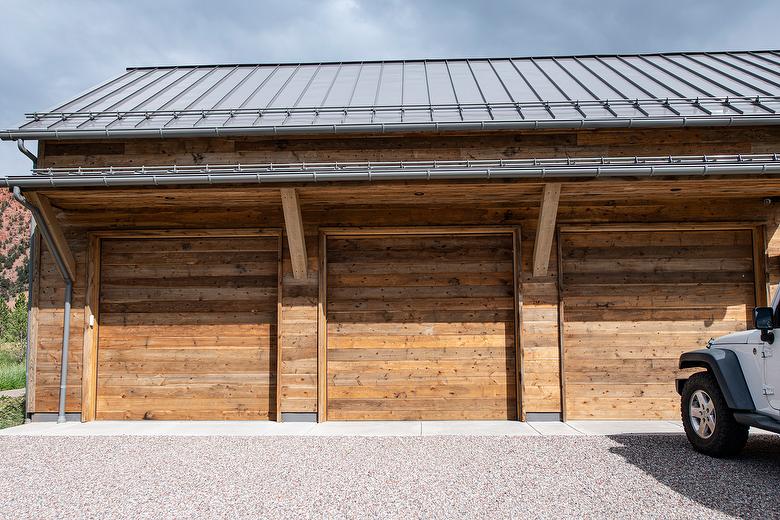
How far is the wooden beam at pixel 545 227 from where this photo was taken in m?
7.12

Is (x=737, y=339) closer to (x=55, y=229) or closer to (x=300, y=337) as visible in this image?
(x=300, y=337)

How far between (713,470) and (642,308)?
3138mm

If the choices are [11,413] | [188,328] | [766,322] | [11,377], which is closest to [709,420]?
[766,322]

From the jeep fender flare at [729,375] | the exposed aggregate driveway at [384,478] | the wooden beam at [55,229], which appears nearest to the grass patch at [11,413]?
the exposed aggregate driveway at [384,478]

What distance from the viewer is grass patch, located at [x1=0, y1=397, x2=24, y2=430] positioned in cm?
767

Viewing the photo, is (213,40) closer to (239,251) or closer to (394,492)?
(239,251)

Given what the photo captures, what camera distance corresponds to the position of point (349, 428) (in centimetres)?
740

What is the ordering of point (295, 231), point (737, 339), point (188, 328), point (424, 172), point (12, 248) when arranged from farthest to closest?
point (12, 248)
point (188, 328)
point (295, 231)
point (424, 172)
point (737, 339)

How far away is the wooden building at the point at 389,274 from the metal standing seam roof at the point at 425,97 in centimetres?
9

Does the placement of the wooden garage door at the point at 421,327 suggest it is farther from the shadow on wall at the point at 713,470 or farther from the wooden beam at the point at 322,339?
the shadow on wall at the point at 713,470

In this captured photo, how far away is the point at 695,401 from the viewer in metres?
5.84

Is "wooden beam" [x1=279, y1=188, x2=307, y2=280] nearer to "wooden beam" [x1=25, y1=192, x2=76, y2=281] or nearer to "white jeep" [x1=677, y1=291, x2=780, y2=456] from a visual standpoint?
"wooden beam" [x1=25, y1=192, x2=76, y2=281]

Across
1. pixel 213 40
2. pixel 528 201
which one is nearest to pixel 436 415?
pixel 528 201

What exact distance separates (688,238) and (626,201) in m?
1.03
